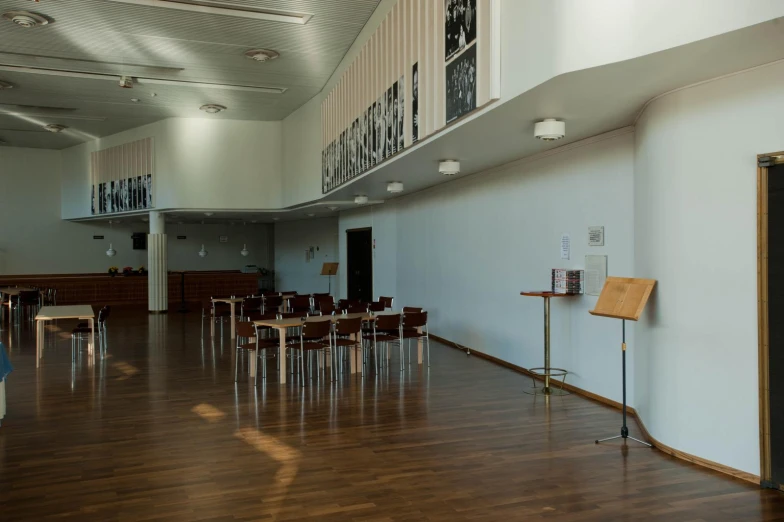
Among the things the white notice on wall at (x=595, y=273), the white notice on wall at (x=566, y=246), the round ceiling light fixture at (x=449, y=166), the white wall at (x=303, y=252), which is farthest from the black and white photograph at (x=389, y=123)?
the white wall at (x=303, y=252)

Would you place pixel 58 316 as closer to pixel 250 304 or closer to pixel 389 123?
pixel 250 304

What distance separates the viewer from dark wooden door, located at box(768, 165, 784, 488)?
4.26 metres

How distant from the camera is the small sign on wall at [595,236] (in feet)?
22.3

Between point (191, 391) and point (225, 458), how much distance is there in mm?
2684

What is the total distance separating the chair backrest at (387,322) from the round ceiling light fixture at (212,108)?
8.93 m

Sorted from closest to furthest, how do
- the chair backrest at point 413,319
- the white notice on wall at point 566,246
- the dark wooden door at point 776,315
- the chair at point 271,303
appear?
the dark wooden door at point 776,315, the white notice on wall at point 566,246, the chair backrest at point 413,319, the chair at point 271,303

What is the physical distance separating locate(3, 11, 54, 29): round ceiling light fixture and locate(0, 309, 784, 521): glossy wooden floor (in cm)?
521

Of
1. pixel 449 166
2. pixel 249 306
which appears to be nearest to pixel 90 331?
pixel 249 306

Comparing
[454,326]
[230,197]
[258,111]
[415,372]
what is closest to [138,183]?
[230,197]

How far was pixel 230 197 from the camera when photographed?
655 inches

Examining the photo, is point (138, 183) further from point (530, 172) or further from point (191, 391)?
point (530, 172)

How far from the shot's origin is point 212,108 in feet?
50.1

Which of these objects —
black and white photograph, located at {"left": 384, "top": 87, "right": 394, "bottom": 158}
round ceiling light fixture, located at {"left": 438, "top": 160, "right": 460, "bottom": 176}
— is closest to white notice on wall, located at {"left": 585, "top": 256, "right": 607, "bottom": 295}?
round ceiling light fixture, located at {"left": 438, "top": 160, "right": 460, "bottom": 176}

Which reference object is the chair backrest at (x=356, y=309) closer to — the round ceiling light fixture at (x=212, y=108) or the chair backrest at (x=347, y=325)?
the chair backrest at (x=347, y=325)
